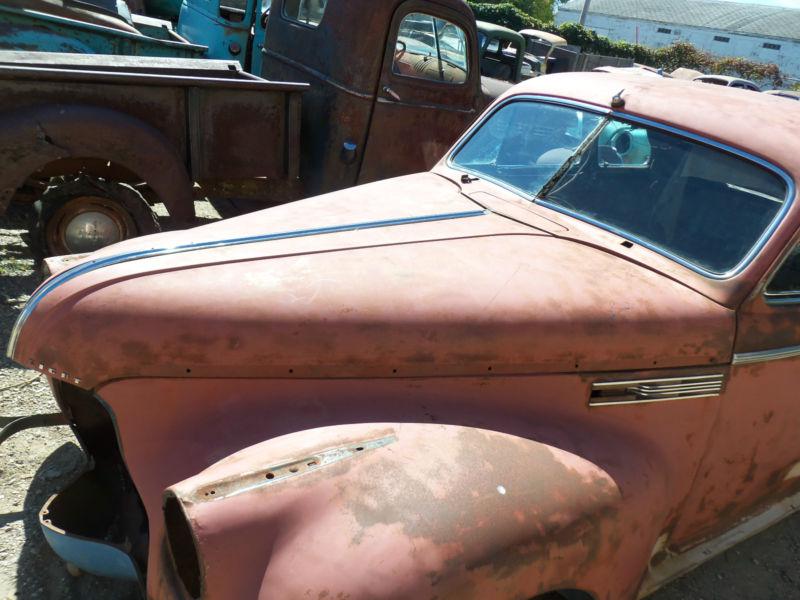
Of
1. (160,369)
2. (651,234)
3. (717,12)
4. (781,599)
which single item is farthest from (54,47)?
(717,12)

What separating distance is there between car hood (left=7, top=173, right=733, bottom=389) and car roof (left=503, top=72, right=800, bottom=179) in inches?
23.9

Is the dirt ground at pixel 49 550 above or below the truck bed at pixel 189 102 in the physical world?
below

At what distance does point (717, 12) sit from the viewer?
140 feet

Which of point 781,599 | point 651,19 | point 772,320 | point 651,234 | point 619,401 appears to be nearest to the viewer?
point 619,401

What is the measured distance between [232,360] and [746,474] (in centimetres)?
190

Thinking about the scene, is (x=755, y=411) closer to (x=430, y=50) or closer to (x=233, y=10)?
(x=430, y=50)

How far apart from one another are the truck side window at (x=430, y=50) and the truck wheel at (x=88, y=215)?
218cm

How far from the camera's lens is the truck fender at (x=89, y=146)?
3859mm

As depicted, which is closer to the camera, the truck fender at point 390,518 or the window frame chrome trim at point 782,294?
the truck fender at point 390,518

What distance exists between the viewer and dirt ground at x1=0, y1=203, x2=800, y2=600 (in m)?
2.27

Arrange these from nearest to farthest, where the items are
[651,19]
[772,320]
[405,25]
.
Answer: [772,320] < [405,25] < [651,19]

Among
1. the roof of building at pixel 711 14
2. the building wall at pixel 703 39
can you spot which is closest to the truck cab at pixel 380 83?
the building wall at pixel 703 39

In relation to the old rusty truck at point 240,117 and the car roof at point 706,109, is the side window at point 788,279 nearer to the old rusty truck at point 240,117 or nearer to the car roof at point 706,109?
the car roof at point 706,109

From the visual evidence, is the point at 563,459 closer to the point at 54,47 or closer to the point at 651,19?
the point at 54,47
